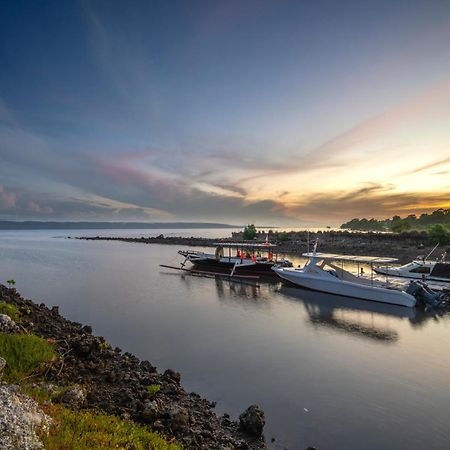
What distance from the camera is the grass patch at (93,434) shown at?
5742mm

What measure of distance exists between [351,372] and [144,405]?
10.6 m

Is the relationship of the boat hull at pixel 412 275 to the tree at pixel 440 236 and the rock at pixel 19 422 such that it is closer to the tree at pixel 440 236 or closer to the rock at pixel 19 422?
the rock at pixel 19 422

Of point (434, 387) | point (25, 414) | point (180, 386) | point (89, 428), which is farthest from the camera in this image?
point (434, 387)

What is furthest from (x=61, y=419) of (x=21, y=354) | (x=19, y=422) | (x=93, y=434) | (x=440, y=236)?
(x=440, y=236)

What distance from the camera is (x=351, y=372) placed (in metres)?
15.5

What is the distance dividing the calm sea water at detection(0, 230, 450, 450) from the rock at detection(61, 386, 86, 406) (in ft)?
16.7

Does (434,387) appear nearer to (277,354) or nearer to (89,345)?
(277,354)

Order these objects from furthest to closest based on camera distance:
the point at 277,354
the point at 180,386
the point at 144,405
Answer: the point at 277,354 → the point at 180,386 → the point at 144,405

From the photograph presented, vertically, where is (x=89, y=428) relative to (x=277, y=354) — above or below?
above

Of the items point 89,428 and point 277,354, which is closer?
point 89,428

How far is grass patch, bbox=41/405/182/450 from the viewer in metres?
5.74

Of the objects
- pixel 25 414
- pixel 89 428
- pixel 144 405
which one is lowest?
pixel 144 405

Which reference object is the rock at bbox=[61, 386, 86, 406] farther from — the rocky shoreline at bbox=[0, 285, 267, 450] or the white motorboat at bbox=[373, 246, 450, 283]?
the white motorboat at bbox=[373, 246, 450, 283]

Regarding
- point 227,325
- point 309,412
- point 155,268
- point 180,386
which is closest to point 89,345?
point 180,386
